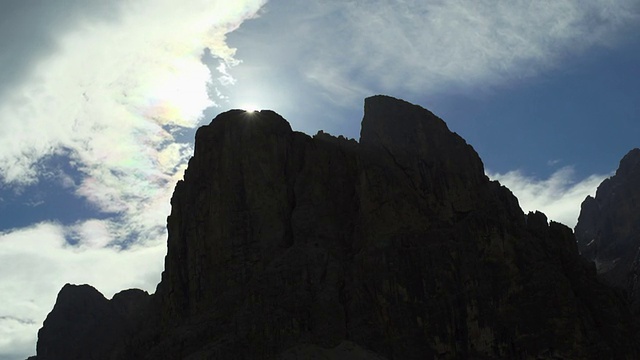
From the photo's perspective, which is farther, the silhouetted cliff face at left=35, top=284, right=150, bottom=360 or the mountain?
the silhouetted cliff face at left=35, top=284, right=150, bottom=360

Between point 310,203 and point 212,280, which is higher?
point 310,203

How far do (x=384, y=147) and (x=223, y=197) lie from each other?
35907mm

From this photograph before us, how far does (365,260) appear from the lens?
12800 centimetres

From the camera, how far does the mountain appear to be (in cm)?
11694

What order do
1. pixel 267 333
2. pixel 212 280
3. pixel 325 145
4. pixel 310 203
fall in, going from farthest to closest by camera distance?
pixel 325 145, pixel 310 203, pixel 212 280, pixel 267 333

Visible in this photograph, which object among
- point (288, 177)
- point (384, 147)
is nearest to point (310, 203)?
point (288, 177)

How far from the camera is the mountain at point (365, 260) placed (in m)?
117

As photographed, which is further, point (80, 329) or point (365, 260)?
point (80, 329)

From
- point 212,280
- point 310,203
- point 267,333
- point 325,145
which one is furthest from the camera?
point 325,145

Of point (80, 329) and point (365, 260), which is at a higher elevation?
point (80, 329)

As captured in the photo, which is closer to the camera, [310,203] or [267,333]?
[267,333]

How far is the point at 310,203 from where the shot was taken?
469 feet

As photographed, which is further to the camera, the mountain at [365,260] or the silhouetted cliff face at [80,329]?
the silhouetted cliff face at [80,329]

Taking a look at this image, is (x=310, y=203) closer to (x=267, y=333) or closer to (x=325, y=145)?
(x=325, y=145)
